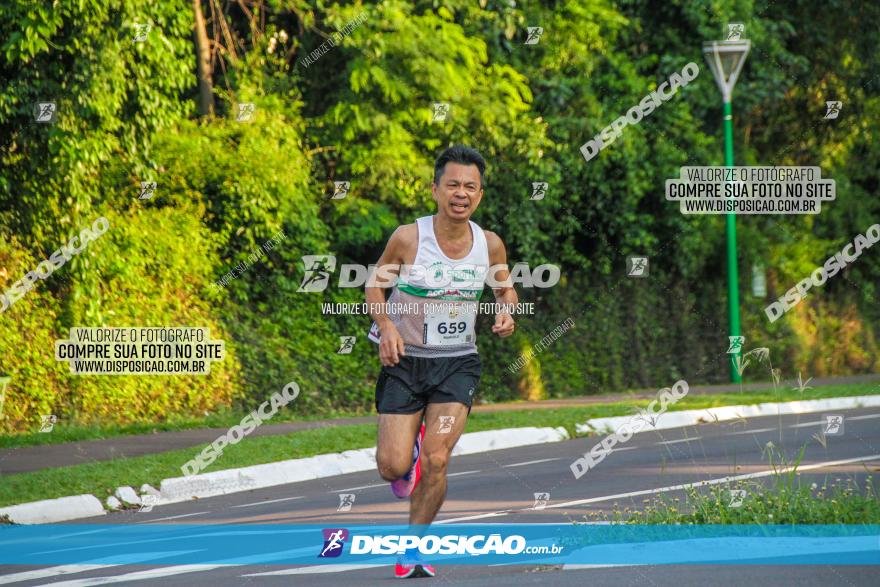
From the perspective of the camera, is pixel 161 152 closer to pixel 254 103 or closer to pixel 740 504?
pixel 254 103

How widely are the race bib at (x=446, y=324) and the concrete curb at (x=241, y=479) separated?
5.44 m

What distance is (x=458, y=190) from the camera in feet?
24.5

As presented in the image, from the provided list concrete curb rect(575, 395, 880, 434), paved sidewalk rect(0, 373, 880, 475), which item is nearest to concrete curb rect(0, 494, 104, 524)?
paved sidewalk rect(0, 373, 880, 475)

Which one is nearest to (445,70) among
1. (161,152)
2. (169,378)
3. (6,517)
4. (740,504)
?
(161,152)

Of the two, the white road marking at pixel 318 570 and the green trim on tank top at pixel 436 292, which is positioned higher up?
the green trim on tank top at pixel 436 292

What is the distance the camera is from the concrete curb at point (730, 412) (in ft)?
58.6

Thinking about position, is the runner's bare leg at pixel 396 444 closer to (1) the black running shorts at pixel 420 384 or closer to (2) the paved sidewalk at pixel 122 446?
(1) the black running shorts at pixel 420 384

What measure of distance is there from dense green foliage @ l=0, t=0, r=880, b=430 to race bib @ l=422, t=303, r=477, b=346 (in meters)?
9.95

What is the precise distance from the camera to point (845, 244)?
95.7 feet

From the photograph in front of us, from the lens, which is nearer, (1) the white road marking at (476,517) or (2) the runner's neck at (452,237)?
(2) the runner's neck at (452,237)

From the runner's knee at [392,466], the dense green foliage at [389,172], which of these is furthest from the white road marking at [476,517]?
the dense green foliage at [389,172]

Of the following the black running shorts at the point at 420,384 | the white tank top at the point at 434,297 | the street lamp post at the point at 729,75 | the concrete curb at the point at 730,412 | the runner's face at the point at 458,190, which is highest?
the street lamp post at the point at 729,75

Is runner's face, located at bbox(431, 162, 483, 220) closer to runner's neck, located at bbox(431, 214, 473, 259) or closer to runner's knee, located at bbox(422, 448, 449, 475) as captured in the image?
runner's neck, located at bbox(431, 214, 473, 259)

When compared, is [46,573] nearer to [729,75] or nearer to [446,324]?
[446,324]
